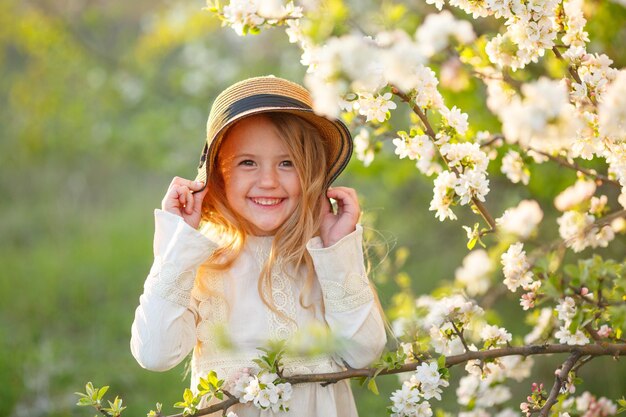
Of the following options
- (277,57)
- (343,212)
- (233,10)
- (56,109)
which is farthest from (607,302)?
(56,109)

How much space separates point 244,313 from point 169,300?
9.7 inches

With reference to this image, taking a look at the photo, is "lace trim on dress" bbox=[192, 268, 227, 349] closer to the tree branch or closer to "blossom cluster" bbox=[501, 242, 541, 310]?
the tree branch

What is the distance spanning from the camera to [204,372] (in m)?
2.08

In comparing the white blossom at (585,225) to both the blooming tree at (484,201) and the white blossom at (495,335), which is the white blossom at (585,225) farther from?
the white blossom at (495,335)

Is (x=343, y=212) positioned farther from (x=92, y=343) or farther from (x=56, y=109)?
(x=56, y=109)

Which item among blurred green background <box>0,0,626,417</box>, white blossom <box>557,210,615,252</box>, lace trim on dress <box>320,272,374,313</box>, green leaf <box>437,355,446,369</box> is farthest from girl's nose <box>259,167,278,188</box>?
blurred green background <box>0,0,626,417</box>

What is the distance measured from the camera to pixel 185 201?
82.0 inches

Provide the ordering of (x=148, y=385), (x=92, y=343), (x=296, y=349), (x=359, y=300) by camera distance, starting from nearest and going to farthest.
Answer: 1. (x=296, y=349)
2. (x=359, y=300)
3. (x=148, y=385)
4. (x=92, y=343)

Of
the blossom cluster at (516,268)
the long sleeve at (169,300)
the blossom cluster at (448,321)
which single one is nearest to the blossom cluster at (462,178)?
the blossom cluster at (516,268)

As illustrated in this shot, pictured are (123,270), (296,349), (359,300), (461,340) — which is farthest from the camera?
(123,270)

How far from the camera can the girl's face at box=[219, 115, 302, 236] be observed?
2.12 metres

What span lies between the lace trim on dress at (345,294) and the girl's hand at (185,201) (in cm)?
38

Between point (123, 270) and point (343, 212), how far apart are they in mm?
4192

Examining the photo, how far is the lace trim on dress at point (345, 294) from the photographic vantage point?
205 centimetres
